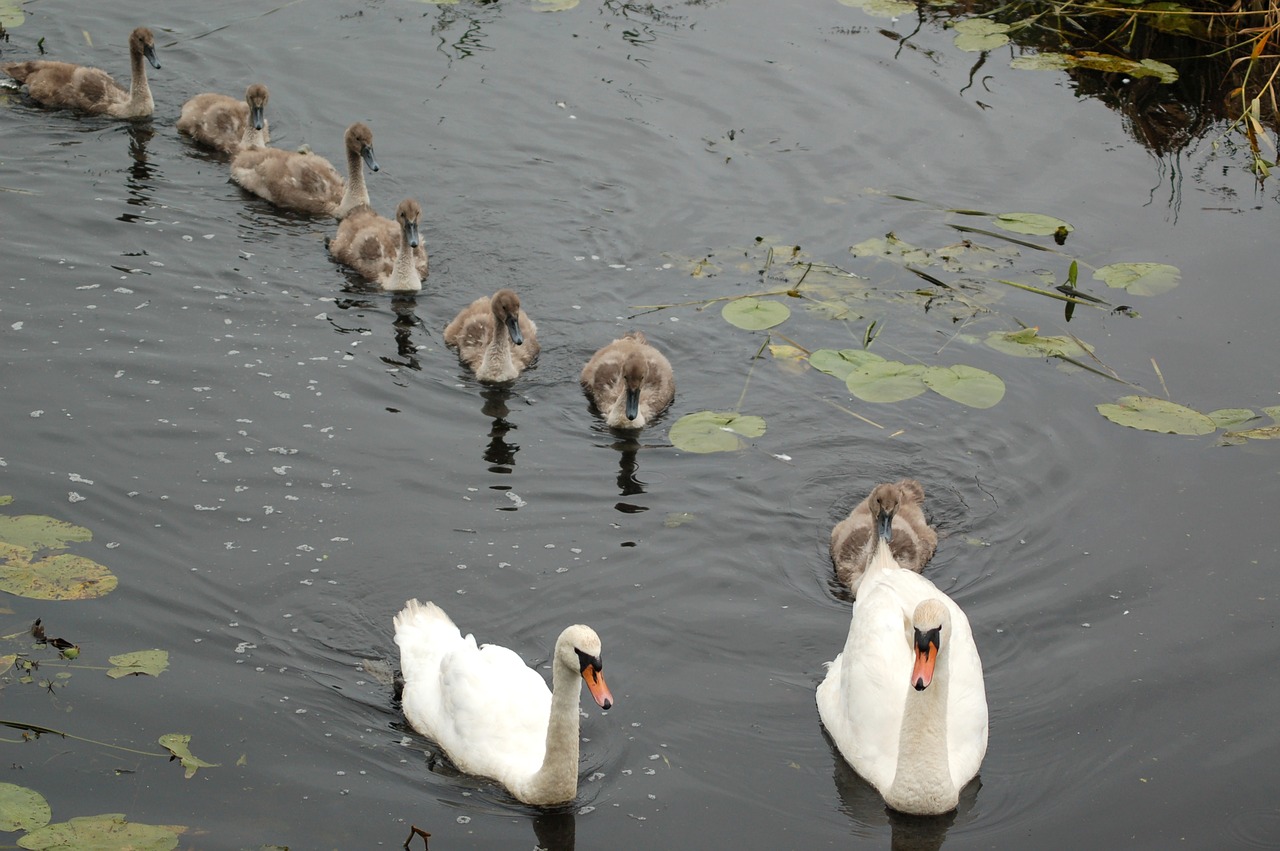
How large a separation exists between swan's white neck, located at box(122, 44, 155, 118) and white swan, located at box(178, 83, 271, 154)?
493 millimetres

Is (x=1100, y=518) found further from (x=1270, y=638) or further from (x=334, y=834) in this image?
(x=334, y=834)

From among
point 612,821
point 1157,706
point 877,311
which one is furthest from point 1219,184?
point 612,821

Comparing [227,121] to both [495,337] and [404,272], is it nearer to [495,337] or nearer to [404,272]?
[404,272]

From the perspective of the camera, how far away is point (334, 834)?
6.96 meters

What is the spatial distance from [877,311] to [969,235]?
168cm

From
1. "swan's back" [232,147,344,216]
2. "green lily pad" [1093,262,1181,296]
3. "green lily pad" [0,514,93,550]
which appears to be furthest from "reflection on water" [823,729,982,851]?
"swan's back" [232,147,344,216]

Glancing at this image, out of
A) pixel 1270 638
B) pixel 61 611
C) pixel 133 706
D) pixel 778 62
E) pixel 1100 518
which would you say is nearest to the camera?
pixel 133 706

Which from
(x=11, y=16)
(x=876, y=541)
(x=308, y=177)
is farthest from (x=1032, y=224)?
(x=11, y=16)

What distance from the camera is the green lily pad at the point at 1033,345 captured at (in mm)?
11633

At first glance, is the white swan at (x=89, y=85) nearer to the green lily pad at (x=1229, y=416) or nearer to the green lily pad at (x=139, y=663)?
the green lily pad at (x=139, y=663)

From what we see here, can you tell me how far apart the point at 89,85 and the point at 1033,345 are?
9123 mm

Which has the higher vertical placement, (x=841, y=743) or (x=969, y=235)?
(x=969, y=235)

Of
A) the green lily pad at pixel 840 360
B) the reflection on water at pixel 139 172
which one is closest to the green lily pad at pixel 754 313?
the green lily pad at pixel 840 360

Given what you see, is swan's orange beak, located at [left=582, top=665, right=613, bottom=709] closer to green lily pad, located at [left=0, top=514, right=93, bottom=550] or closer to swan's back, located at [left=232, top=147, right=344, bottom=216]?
green lily pad, located at [left=0, top=514, right=93, bottom=550]
